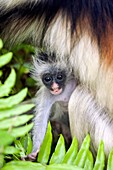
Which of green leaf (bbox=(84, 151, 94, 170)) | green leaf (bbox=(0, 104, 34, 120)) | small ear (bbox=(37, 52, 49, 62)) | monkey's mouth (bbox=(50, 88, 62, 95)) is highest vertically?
small ear (bbox=(37, 52, 49, 62))

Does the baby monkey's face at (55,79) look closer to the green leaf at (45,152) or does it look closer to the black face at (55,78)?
the black face at (55,78)

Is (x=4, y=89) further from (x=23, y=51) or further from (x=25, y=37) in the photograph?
(x=23, y=51)

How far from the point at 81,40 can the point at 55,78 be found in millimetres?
535

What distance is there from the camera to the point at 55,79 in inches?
143

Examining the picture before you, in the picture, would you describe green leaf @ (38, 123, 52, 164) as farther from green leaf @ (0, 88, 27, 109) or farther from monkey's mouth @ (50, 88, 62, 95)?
green leaf @ (0, 88, 27, 109)

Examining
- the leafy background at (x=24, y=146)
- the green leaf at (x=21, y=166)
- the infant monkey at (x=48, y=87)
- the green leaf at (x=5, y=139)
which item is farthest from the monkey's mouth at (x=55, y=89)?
the green leaf at (x=5, y=139)

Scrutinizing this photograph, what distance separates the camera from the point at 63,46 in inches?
128

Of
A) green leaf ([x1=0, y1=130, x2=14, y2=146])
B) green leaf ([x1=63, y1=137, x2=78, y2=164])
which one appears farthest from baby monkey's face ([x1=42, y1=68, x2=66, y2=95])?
green leaf ([x1=0, y1=130, x2=14, y2=146])

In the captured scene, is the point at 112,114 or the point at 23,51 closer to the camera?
the point at 112,114

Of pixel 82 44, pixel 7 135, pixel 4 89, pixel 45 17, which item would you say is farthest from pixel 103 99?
pixel 7 135

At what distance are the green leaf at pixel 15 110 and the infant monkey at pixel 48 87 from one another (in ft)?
4.50

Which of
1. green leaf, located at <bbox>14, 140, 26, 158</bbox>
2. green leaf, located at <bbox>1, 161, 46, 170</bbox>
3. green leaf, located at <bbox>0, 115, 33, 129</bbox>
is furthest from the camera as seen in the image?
green leaf, located at <bbox>14, 140, 26, 158</bbox>

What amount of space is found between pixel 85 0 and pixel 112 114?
0.81 m

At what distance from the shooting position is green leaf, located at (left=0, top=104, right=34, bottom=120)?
2143 mm
